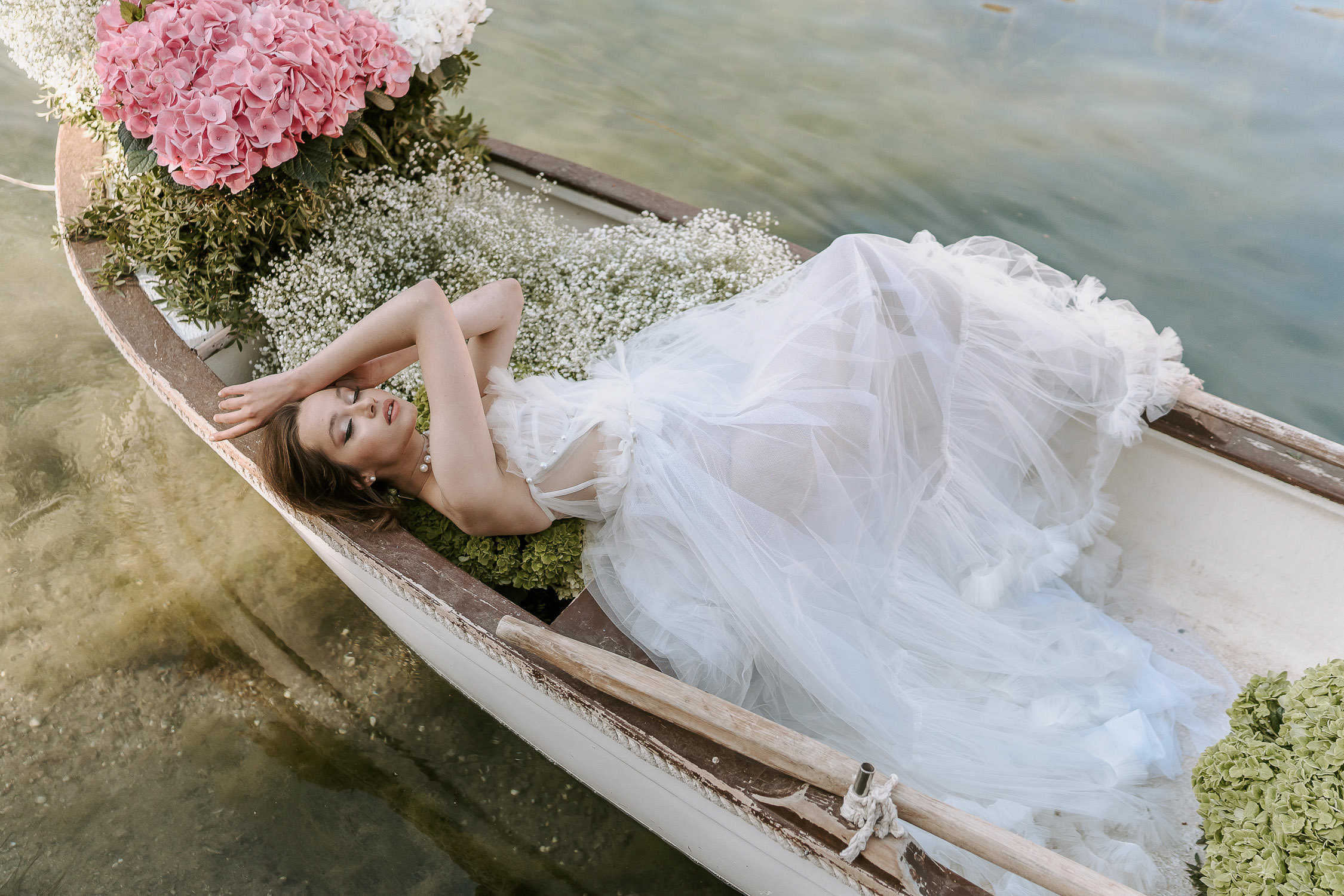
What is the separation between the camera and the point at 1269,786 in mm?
1631

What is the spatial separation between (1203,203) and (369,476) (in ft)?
15.6

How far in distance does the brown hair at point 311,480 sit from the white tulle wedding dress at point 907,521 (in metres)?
0.37

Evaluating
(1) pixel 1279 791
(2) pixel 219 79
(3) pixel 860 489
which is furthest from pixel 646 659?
(2) pixel 219 79

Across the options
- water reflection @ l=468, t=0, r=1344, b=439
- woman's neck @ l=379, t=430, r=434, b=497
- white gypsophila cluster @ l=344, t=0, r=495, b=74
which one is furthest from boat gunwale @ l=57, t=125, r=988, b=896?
water reflection @ l=468, t=0, r=1344, b=439

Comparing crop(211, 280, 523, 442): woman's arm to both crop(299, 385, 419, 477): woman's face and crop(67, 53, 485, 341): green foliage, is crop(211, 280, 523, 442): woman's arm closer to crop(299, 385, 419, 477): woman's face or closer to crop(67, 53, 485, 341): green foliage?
crop(299, 385, 419, 477): woman's face

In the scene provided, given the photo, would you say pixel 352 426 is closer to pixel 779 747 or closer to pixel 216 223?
pixel 216 223

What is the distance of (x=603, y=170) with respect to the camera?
512 cm

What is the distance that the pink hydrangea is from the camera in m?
2.23

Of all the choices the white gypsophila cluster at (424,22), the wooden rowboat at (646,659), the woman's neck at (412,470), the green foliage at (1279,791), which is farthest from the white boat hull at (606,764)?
the white gypsophila cluster at (424,22)

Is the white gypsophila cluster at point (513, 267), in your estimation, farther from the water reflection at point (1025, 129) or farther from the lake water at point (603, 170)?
the water reflection at point (1025, 129)

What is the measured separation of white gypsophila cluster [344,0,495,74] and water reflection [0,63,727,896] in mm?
1849

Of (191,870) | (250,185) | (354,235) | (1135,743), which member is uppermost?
(250,185)

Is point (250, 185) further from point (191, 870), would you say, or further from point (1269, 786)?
point (1269, 786)

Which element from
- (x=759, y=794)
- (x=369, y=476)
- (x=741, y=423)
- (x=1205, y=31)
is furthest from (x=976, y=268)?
(x=1205, y=31)
